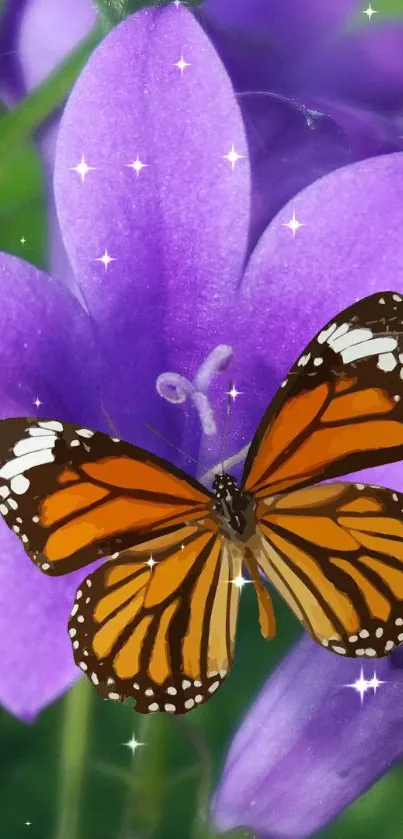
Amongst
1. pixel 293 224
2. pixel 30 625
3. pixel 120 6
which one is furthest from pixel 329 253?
pixel 30 625

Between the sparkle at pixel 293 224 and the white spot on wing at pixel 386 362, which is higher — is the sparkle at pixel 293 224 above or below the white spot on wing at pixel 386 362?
above

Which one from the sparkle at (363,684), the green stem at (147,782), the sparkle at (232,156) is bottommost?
the green stem at (147,782)

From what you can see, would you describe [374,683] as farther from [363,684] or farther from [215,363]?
[215,363]

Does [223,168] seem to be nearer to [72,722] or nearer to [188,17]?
[188,17]

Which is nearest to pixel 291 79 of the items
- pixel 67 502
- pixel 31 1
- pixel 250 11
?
pixel 250 11

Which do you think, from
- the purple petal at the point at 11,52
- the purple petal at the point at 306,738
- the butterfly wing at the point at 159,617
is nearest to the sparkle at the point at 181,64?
the purple petal at the point at 11,52

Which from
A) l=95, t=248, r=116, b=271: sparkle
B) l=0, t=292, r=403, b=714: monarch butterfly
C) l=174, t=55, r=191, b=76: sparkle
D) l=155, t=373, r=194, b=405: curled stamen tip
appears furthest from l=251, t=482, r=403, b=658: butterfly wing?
l=174, t=55, r=191, b=76: sparkle

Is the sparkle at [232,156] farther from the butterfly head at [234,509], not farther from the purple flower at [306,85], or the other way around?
the butterfly head at [234,509]
